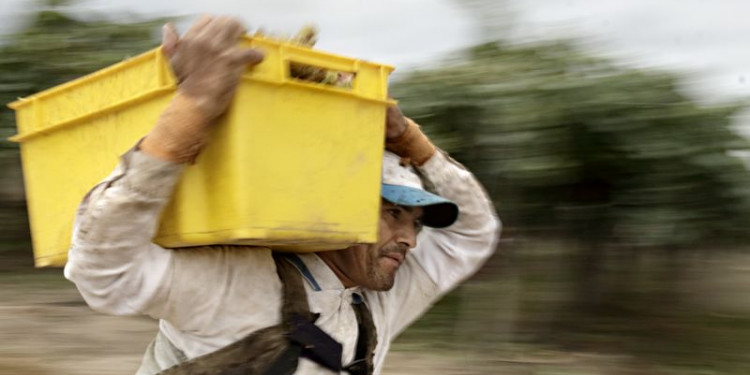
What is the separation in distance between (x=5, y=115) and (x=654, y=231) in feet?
11.5

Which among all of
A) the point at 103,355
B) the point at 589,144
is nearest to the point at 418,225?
the point at 589,144

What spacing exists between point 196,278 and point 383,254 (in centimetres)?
64

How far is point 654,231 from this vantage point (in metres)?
4.18

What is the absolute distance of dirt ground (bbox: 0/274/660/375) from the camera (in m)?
4.36

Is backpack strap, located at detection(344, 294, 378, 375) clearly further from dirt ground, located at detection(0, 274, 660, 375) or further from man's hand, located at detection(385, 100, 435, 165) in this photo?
dirt ground, located at detection(0, 274, 660, 375)

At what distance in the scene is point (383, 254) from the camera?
8.82ft

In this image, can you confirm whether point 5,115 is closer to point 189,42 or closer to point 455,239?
point 455,239

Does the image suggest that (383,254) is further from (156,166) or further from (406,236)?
(156,166)

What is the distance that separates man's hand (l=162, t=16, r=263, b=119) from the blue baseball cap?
0.77m

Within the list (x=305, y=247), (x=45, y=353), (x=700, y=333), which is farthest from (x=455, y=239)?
(x=45, y=353)

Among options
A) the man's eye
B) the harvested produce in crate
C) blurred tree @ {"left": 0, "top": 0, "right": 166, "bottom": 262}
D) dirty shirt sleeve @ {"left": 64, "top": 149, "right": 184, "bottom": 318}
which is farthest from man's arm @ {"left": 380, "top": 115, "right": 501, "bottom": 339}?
blurred tree @ {"left": 0, "top": 0, "right": 166, "bottom": 262}

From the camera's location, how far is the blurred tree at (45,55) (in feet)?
17.3

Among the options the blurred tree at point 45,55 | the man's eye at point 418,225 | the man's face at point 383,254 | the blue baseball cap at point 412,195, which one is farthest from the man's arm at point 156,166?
the blurred tree at point 45,55

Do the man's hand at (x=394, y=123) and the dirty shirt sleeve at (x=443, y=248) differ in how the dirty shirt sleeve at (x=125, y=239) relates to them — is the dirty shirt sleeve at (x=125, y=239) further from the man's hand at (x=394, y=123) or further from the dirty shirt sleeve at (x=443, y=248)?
the dirty shirt sleeve at (x=443, y=248)
